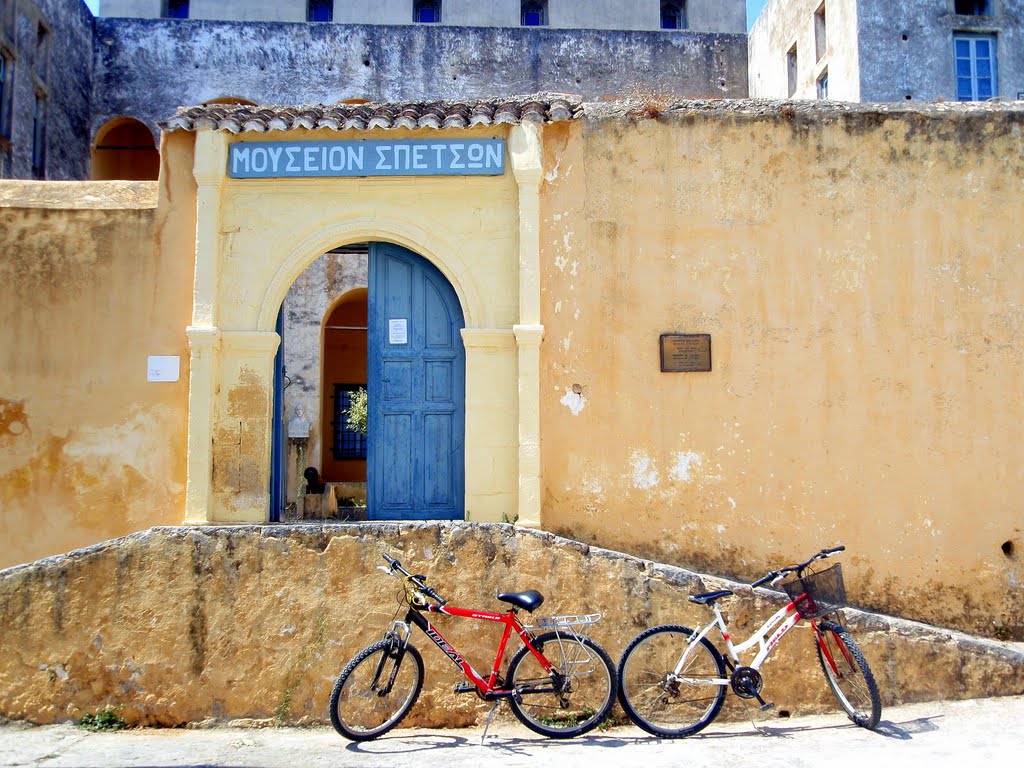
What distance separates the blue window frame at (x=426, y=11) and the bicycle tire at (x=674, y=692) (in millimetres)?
18584

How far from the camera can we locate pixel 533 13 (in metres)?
21.6

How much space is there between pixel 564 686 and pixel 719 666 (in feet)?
3.30

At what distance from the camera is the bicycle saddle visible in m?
6.01

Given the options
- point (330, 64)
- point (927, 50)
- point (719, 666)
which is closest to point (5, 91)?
point (330, 64)

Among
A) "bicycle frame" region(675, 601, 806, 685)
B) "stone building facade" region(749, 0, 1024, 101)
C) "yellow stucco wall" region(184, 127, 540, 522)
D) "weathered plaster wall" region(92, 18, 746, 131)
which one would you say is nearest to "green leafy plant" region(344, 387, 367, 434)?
"weathered plaster wall" region(92, 18, 746, 131)

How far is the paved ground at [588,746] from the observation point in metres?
5.51

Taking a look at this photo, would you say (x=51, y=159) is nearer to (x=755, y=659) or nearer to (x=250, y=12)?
(x=250, y=12)

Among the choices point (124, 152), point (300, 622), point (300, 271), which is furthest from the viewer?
point (124, 152)

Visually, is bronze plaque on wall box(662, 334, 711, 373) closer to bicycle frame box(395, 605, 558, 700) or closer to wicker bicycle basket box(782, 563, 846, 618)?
wicker bicycle basket box(782, 563, 846, 618)

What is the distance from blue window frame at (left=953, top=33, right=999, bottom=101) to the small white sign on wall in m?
15.2

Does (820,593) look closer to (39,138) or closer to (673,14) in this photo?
(39,138)

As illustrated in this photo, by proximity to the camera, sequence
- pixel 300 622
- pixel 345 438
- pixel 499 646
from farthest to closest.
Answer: pixel 345 438 → pixel 300 622 → pixel 499 646

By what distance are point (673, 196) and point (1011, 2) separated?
1330 centimetres

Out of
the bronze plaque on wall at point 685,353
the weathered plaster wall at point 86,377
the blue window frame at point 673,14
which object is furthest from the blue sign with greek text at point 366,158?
the blue window frame at point 673,14
